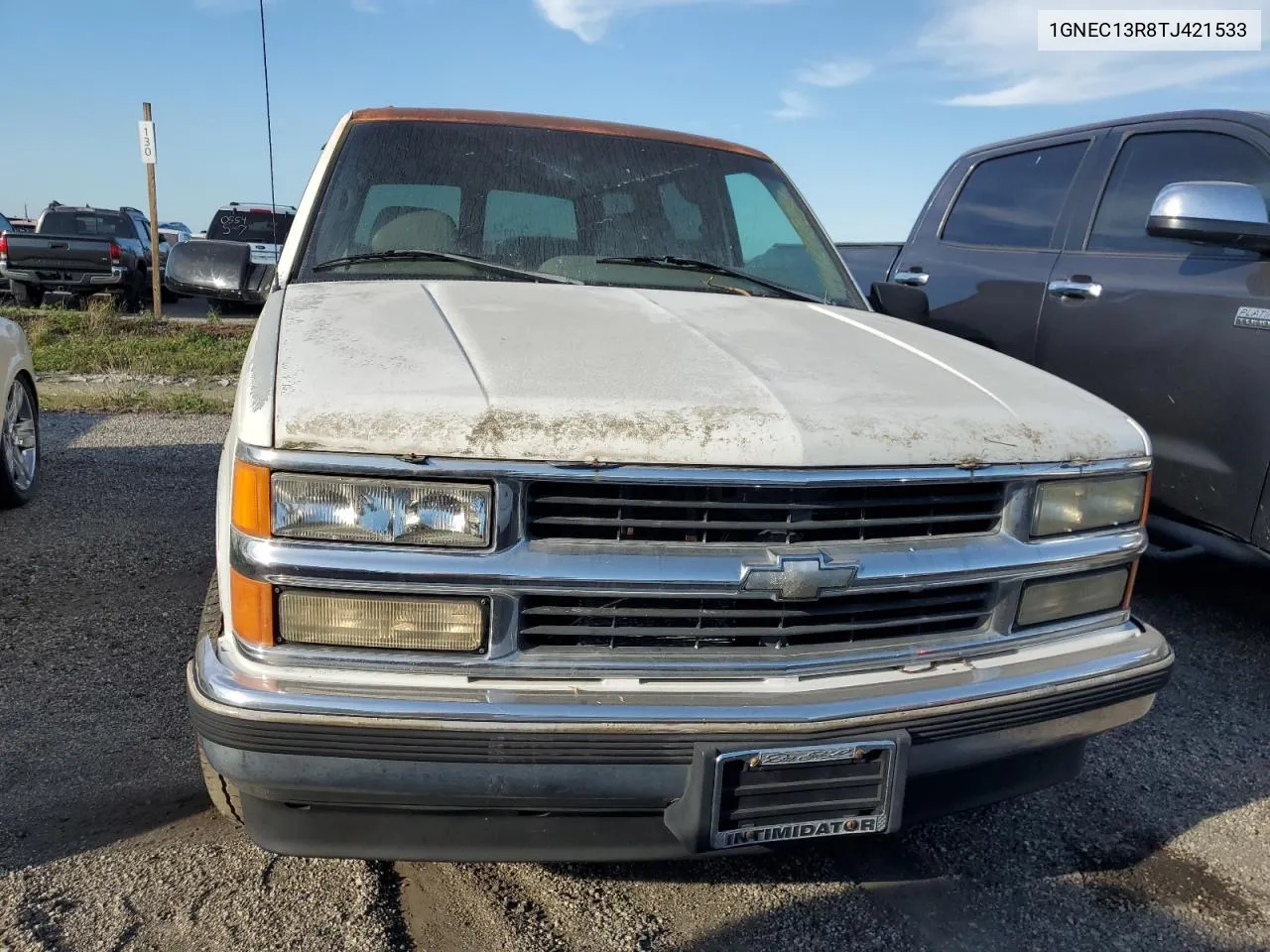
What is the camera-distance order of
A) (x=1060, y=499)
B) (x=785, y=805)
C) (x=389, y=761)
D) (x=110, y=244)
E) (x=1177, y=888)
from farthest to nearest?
(x=110, y=244) < (x=1177, y=888) < (x=1060, y=499) < (x=785, y=805) < (x=389, y=761)

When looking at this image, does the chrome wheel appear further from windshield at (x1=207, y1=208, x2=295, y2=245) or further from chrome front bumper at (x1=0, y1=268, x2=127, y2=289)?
chrome front bumper at (x1=0, y1=268, x2=127, y2=289)

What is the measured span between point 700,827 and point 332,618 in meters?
0.75

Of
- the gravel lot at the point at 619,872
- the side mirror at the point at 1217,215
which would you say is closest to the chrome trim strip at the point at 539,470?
the gravel lot at the point at 619,872

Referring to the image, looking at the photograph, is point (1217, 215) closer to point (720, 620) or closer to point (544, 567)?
point (720, 620)

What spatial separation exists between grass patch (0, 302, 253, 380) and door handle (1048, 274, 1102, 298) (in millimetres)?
7559

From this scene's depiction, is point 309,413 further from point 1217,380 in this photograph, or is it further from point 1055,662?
point 1217,380

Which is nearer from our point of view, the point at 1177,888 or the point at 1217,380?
the point at 1177,888

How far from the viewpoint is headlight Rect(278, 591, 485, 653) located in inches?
70.4

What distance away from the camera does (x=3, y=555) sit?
173 inches

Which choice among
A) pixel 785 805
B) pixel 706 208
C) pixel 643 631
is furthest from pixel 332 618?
pixel 706 208

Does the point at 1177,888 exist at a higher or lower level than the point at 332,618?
lower

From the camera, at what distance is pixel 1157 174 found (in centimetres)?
408

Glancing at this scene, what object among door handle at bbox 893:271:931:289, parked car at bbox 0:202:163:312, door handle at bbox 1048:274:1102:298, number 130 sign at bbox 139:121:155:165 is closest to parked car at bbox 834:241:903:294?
door handle at bbox 893:271:931:289

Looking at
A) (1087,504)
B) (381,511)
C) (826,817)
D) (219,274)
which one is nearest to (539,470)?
(381,511)
